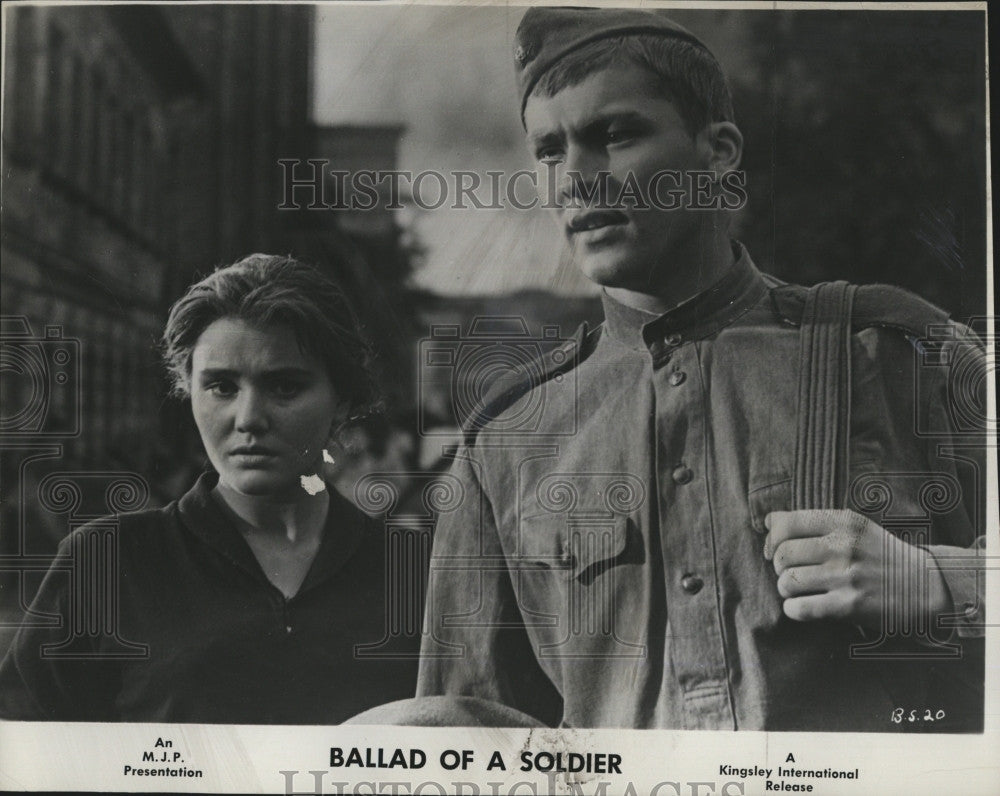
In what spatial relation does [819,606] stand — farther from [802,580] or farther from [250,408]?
[250,408]

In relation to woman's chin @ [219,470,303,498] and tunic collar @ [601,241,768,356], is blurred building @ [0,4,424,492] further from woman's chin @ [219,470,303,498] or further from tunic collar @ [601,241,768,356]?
tunic collar @ [601,241,768,356]

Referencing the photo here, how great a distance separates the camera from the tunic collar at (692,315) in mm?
3939

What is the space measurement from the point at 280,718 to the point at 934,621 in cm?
227

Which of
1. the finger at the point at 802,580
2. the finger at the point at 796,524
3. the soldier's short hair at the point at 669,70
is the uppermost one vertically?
the soldier's short hair at the point at 669,70

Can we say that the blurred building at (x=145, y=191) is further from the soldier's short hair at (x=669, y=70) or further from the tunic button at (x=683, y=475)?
the tunic button at (x=683, y=475)

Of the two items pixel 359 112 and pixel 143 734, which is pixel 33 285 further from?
pixel 143 734

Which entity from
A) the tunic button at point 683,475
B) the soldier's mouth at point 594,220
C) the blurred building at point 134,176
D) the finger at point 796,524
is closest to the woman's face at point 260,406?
the blurred building at point 134,176

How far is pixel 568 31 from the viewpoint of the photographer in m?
3.98

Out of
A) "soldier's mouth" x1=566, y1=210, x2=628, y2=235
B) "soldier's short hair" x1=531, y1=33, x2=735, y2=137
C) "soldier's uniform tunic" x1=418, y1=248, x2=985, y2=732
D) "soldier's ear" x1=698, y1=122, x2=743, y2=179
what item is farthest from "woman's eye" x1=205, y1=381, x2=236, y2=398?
"soldier's ear" x1=698, y1=122, x2=743, y2=179

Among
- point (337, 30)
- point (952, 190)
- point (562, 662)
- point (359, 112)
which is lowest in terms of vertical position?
point (562, 662)

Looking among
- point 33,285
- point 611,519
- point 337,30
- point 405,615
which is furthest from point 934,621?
point 33,285

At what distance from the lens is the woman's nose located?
155 inches

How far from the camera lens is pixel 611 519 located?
12.8 feet

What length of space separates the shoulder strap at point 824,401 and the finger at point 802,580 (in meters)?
0.21
